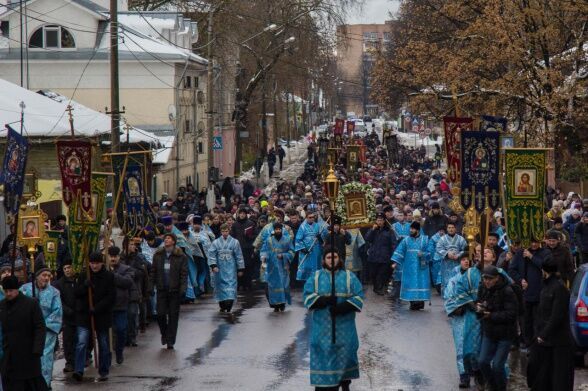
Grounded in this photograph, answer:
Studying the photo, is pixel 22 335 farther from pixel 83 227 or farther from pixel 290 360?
pixel 290 360

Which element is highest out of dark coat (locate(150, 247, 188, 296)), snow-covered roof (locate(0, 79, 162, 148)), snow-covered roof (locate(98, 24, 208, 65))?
snow-covered roof (locate(98, 24, 208, 65))

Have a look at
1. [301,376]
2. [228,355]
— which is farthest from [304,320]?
[301,376]

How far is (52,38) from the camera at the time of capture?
4812cm

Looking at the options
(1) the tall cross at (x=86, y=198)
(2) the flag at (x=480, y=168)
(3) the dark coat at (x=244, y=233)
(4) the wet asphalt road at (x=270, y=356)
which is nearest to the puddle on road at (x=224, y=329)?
(4) the wet asphalt road at (x=270, y=356)

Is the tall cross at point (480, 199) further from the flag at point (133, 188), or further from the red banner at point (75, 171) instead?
the flag at point (133, 188)

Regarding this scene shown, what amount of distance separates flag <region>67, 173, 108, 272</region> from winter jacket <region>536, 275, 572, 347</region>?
5780 millimetres

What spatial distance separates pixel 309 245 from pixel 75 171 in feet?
28.0

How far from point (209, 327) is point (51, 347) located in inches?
227

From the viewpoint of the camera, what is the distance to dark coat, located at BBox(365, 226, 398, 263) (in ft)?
81.0

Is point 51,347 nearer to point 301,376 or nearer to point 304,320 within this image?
point 301,376

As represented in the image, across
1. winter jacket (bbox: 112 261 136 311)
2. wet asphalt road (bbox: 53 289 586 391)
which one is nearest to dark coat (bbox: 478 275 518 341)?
wet asphalt road (bbox: 53 289 586 391)

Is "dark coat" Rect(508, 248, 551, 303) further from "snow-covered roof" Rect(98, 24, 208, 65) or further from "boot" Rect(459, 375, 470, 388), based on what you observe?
"snow-covered roof" Rect(98, 24, 208, 65)

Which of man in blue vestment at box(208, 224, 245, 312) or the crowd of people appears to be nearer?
the crowd of people

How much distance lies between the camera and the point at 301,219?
27812 mm
